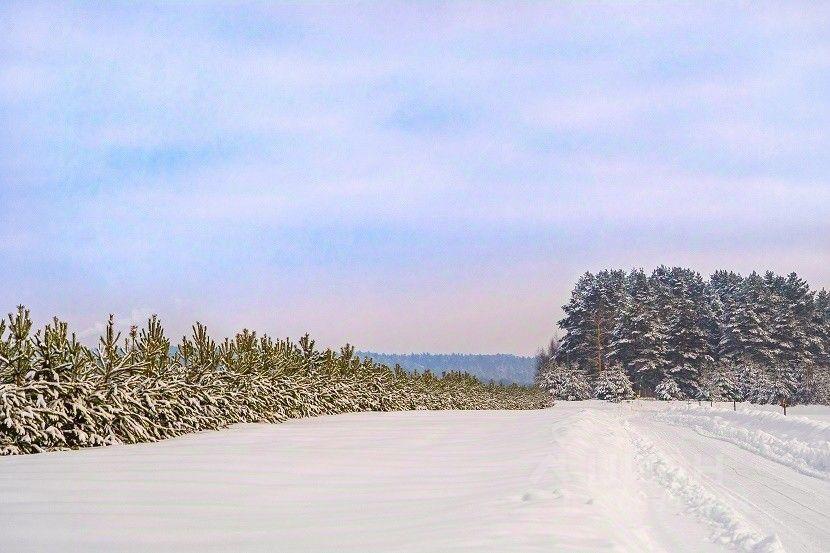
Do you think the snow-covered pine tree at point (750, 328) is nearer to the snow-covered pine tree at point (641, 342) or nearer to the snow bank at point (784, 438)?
the snow-covered pine tree at point (641, 342)

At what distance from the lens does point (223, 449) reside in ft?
28.1

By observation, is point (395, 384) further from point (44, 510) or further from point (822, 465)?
point (44, 510)

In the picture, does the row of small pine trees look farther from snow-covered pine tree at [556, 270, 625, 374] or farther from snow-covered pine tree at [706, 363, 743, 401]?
snow-covered pine tree at [556, 270, 625, 374]

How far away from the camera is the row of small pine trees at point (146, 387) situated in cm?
855

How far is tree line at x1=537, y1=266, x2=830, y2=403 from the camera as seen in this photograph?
198ft

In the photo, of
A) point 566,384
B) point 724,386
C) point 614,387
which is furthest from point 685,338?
point 566,384

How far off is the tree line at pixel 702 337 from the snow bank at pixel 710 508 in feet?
178

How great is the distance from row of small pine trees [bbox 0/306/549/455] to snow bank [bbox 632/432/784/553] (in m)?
8.12

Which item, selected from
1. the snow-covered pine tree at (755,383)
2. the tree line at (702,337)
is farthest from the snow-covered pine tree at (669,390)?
the snow-covered pine tree at (755,383)

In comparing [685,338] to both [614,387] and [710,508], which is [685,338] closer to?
[614,387]

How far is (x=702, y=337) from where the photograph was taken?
68688 mm

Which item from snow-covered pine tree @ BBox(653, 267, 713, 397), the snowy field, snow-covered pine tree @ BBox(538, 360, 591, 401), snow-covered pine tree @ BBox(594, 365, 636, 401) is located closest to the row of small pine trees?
the snowy field

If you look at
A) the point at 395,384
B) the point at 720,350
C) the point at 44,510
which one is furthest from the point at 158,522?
the point at 720,350

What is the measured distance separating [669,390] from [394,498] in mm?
64547
